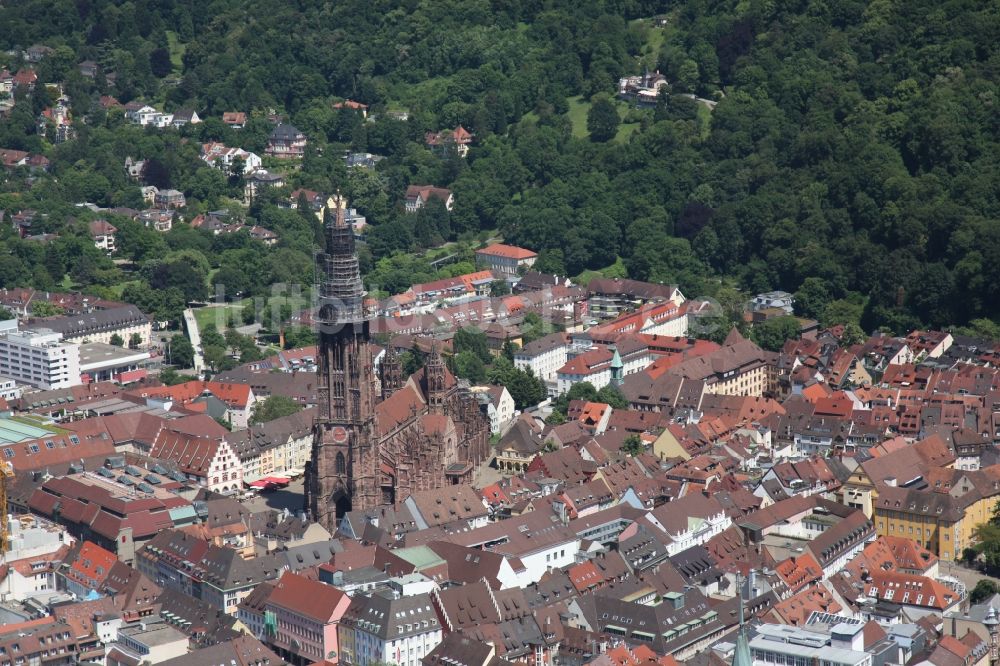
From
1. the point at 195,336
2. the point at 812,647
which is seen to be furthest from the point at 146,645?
the point at 195,336

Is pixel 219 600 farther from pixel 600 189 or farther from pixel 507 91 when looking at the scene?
pixel 507 91

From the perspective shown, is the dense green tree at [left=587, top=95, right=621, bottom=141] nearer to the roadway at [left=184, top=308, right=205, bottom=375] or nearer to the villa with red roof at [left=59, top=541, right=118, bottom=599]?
the roadway at [left=184, top=308, right=205, bottom=375]

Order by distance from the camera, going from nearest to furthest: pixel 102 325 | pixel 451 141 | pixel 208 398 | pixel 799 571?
1. pixel 799 571
2. pixel 208 398
3. pixel 102 325
4. pixel 451 141

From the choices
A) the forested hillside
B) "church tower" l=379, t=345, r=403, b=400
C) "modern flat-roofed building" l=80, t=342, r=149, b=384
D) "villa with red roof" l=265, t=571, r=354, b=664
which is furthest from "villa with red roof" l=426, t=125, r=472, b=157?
"villa with red roof" l=265, t=571, r=354, b=664

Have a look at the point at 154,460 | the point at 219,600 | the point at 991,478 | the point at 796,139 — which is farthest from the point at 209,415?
the point at 796,139

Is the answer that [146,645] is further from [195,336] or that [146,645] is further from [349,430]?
[195,336]
